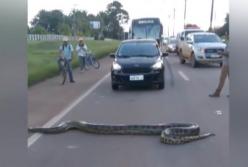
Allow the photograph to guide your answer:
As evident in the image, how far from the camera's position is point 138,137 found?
7.75m

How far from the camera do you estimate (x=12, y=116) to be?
1.41m

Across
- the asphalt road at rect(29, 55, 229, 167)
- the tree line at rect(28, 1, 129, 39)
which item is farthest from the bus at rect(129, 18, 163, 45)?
the asphalt road at rect(29, 55, 229, 167)

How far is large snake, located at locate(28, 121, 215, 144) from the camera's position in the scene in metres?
7.29

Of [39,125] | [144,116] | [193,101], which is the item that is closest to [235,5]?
[39,125]

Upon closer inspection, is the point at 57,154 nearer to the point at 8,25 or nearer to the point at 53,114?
the point at 53,114

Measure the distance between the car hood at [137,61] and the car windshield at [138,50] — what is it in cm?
35

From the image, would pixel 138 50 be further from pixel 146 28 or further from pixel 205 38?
pixel 146 28

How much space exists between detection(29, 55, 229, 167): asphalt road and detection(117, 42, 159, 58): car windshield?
1.38 m

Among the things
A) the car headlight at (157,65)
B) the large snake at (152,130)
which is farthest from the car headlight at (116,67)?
the large snake at (152,130)

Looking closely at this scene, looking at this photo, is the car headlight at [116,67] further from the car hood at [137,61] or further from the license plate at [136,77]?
the license plate at [136,77]

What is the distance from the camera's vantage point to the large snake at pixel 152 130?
23.9ft

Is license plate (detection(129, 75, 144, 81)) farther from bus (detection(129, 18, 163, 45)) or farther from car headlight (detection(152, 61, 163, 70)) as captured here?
bus (detection(129, 18, 163, 45))

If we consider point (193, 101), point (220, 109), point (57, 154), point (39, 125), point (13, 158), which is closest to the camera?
point (13, 158)

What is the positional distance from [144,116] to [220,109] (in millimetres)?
1883
